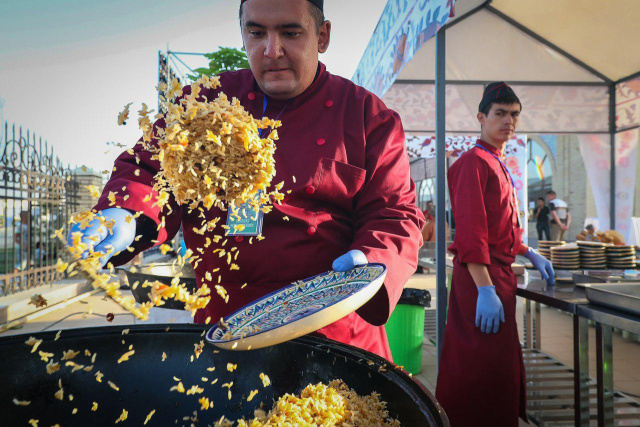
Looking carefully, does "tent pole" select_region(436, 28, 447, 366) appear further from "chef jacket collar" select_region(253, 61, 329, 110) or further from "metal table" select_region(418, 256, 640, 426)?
"chef jacket collar" select_region(253, 61, 329, 110)

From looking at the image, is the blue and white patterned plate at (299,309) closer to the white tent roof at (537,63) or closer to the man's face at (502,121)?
the man's face at (502,121)

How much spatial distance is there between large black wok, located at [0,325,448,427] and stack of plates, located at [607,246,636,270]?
260cm

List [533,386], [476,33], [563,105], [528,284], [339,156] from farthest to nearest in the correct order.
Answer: [563,105], [476,33], [533,386], [528,284], [339,156]

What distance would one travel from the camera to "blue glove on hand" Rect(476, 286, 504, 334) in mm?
2223

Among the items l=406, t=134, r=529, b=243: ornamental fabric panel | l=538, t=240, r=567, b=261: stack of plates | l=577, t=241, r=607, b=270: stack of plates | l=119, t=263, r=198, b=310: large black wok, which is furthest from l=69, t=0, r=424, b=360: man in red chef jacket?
l=406, t=134, r=529, b=243: ornamental fabric panel

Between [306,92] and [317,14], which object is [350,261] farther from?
[317,14]

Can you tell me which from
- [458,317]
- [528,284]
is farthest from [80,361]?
[528,284]

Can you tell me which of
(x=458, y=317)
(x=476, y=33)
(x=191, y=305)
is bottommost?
(x=458, y=317)

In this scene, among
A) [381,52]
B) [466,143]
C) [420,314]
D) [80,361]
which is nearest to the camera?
[80,361]

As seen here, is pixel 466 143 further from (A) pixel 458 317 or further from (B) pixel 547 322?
(A) pixel 458 317

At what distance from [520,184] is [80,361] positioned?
793 centimetres

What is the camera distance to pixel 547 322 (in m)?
5.32

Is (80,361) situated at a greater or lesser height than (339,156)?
lesser

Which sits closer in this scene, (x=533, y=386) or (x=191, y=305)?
(x=191, y=305)
